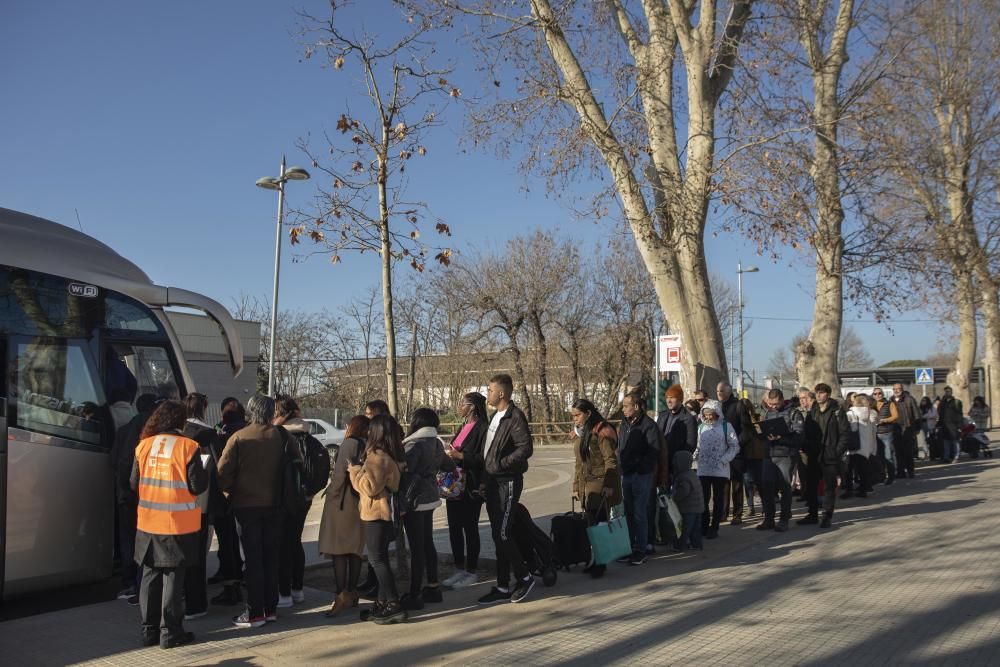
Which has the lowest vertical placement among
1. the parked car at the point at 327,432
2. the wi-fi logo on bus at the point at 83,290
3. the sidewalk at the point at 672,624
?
the sidewalk at the point at 672,624

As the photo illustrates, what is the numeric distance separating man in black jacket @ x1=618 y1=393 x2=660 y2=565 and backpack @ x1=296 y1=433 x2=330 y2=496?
3197mm

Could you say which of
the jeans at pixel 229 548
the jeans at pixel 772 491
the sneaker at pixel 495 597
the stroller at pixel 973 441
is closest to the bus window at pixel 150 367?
the jeans at pixel 229 548

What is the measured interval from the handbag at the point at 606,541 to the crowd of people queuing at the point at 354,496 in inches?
7.4

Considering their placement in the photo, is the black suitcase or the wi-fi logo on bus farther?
the black suitcase

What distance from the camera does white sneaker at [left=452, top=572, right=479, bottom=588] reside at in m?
8.02

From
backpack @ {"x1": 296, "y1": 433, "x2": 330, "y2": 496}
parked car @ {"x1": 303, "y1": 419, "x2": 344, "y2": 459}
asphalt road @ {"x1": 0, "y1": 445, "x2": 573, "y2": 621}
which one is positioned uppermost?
parked car @ {"x1": 303, "y1": 419, "x2": 344, "y2": 459}

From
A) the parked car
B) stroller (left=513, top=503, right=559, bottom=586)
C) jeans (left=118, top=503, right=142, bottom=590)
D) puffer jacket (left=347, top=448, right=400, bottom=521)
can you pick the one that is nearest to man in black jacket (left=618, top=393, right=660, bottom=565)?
stroller (left=513, top=503, right=559, bottom=586)

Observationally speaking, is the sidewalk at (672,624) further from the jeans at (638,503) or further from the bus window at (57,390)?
the bus window at (57,390)

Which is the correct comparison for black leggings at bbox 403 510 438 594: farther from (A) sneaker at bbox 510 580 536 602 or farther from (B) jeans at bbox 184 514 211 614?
(B) jeans at bbox 184 514 211 614

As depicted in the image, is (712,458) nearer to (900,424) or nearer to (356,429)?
(356,429)

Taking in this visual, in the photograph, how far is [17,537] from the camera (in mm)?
6707

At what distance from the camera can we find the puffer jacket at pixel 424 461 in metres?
7.02

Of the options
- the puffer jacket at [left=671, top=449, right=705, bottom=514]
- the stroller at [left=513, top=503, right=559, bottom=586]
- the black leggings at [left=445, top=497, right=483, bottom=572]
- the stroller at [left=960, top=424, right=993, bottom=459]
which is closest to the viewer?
the stroller at [left=513, top=503, right=559, bottom=586]

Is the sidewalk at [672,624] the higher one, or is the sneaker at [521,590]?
the sneaker at [521,590]
